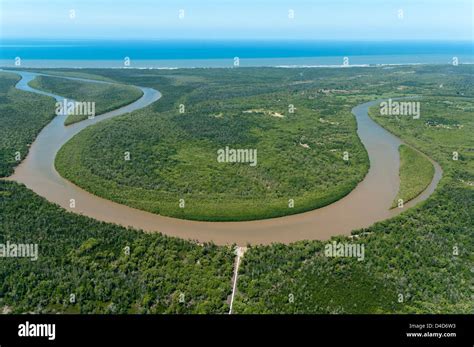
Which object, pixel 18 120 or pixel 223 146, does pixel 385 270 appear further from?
pixel 18 120

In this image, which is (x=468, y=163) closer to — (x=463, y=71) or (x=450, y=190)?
(x=450, y=190)

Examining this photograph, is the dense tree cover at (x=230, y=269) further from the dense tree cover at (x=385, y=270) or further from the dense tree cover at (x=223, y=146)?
the dense tree cover at (x=223, y=146)

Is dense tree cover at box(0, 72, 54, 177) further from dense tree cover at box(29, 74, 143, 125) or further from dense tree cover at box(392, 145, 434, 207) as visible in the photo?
dense tree cover at box(392, 145, 434, 207)

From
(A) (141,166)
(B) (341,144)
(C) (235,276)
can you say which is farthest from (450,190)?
(A) (141,166)

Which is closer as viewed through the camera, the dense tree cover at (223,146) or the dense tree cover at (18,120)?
the dense tree cover at (223,146)

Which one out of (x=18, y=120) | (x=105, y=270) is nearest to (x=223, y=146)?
(x=105, y=270)

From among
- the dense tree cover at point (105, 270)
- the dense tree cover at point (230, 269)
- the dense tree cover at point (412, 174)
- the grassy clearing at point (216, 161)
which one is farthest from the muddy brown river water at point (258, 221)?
the dense tree cover at point (105, 270)

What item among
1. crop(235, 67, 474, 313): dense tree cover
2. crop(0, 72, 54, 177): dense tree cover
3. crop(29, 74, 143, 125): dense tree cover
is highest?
crop(29, 74, 143, 125): dense tree cover

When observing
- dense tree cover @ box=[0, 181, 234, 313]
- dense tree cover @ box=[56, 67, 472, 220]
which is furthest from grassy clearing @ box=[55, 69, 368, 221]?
dense tree cover @ box=[0, 181, 234, 313]
